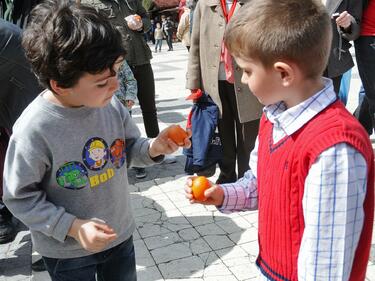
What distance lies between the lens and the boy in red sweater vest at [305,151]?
41.0 inches

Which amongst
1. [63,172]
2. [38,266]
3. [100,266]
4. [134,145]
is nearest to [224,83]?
[134,145]

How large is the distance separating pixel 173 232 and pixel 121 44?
6.19 ft

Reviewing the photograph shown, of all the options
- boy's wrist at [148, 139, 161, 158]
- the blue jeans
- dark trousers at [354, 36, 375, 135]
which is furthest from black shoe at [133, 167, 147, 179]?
boy's wrist at [148, 139, 161, 158]

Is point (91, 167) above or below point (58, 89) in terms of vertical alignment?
below

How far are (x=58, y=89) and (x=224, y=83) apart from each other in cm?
203

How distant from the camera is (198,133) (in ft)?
11.1

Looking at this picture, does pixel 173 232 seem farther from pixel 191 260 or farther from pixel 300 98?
pixel 300 98

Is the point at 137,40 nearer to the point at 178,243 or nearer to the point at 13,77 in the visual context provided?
the point at 13,77

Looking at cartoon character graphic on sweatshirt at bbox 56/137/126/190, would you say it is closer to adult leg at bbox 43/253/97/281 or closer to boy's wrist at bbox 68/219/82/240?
boy's wrist at bbox 68/219/82/240

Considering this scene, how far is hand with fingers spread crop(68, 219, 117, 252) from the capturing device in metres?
1.32

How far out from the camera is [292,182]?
115 cm

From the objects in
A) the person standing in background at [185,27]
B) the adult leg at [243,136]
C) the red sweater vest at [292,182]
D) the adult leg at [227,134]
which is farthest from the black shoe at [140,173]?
the person standing in background at [185,27]

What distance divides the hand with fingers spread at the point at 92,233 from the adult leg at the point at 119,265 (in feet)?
1.08

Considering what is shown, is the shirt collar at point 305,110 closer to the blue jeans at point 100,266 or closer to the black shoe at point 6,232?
the blue jeans at point 100,266
